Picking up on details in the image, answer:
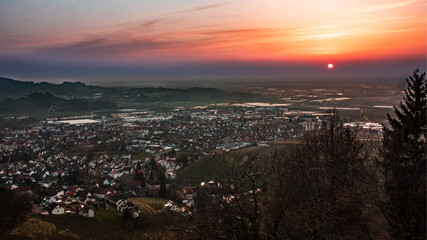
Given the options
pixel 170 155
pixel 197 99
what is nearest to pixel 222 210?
pixel 170 155

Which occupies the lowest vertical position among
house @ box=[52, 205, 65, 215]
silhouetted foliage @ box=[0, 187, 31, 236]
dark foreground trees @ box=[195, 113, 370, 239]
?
house @ box=[52, 205, 65, 215]

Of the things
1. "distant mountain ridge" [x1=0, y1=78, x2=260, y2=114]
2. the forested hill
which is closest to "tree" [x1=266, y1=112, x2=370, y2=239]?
"distant mountain ridge" [x1=0, y1=78, x2=260, y2=114]

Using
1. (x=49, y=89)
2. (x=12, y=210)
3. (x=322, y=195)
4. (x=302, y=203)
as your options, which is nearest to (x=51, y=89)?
(x=49, y=89)

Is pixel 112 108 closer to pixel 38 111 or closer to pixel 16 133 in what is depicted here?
pixel 38 111

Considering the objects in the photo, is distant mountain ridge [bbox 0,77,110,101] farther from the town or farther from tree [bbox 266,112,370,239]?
tree [bbox 266,112,370,239]

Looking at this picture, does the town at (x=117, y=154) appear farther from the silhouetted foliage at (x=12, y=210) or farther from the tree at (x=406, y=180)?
the tree at (x=406, y=180)

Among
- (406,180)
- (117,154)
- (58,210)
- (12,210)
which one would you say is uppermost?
(406,180)

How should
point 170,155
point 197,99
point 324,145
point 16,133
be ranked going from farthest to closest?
point 197,99 < point 16,133 < point 170,155 < point 324,145

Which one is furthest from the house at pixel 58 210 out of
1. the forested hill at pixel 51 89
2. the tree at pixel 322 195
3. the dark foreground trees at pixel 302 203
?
the forested hill at pixel 51 89

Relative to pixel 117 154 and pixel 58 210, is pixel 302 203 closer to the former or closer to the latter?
pixel 58 210
